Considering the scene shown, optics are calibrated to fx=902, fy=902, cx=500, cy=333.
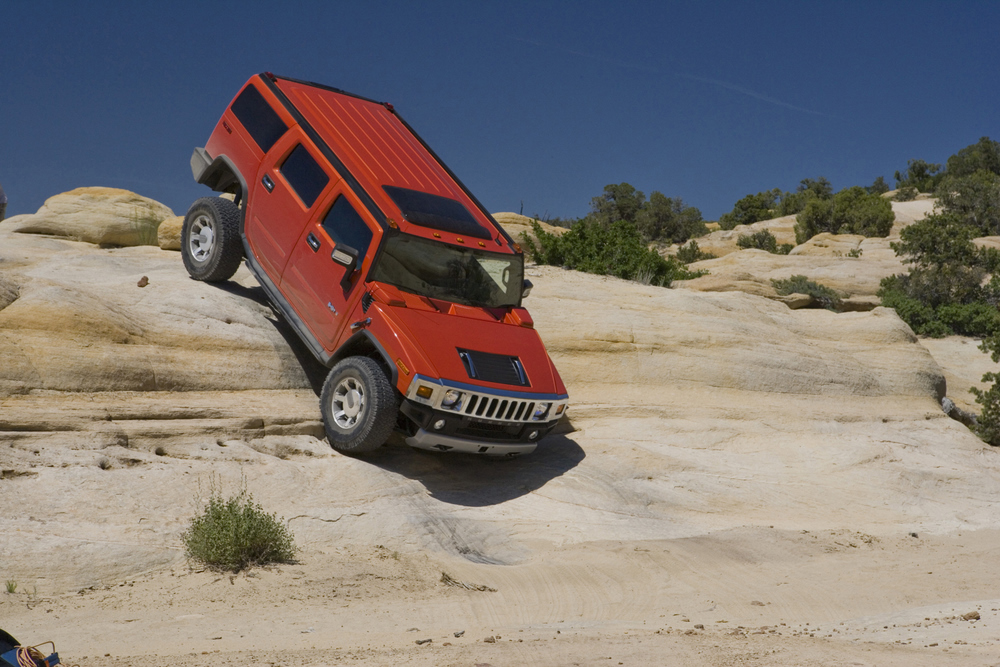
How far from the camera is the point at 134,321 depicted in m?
9.66

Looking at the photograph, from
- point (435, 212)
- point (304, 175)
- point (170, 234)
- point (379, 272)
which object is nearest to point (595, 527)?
point (379, 272)

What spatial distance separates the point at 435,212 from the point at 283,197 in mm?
1836

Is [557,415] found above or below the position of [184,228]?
below

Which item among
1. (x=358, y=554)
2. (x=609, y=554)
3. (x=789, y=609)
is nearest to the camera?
(x=789, y=609)

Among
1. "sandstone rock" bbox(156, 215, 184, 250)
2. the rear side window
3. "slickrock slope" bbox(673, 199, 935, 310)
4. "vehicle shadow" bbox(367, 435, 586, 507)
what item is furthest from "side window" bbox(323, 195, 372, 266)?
"slickrock slope" bbox(673, 199, 935, 310)

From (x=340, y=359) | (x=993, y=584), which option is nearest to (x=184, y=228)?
(x=340, y=359)

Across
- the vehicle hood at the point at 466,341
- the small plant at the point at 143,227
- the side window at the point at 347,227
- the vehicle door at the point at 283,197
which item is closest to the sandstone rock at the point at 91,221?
the small plant at the point at 143,227

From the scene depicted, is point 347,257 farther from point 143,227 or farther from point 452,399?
point 143,227

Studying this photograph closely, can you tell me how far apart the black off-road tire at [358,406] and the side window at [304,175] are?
205cm

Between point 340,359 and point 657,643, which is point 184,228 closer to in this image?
point 340,359

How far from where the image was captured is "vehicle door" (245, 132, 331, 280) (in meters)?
10.1

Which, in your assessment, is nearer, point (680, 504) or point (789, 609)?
point (789, 609)

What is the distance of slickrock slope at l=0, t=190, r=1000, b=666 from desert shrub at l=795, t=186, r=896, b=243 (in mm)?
28934

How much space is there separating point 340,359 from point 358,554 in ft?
8.96
